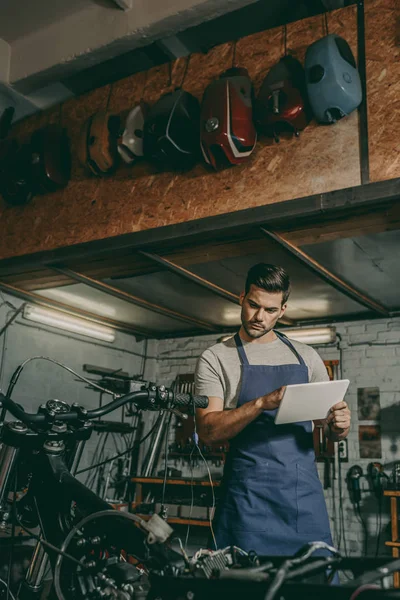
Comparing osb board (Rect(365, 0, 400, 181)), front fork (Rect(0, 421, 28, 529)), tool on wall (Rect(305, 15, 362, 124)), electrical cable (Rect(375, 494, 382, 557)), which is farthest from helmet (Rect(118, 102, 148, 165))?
electrical cable (Rect(375, 494, 382, 557))

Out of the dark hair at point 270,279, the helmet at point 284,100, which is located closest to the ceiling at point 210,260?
the helmet at point 284,100

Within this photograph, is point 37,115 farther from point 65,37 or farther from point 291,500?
point 291,500

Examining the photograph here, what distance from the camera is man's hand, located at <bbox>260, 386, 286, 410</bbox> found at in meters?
1.78

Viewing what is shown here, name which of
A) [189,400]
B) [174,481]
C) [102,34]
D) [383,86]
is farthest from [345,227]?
[174,481]

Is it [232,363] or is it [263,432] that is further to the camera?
[232,363]

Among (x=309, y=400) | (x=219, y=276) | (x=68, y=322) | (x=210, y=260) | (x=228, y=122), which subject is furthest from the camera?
A: (x=68, y=322)

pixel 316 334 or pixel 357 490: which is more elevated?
pixel 316 334

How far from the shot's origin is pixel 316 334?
590 cm

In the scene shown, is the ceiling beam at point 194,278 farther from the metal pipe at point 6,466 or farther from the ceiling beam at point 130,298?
the metal pipe at point 6,466

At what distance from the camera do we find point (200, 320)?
20.3ft

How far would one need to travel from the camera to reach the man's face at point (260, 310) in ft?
7.16

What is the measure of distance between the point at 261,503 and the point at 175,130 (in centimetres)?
232

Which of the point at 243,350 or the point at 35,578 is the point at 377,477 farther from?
the point at 35,578

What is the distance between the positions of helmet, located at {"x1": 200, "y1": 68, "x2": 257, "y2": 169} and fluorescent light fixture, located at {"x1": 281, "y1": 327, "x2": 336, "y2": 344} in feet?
9.71
